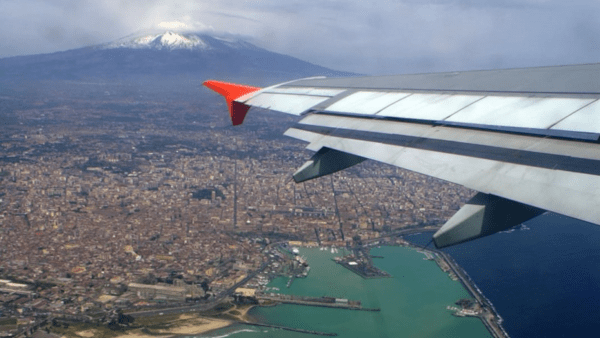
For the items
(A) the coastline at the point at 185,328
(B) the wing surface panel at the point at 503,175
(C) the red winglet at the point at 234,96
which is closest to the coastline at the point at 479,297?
(A) the coastline at the point at 185,328

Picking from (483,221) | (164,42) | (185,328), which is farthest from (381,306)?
(164,42)

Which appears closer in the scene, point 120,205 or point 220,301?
point 220,301

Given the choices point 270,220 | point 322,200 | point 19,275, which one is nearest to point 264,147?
point 322,200

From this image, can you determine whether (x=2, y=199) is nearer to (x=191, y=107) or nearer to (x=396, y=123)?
(x=396, y=123)

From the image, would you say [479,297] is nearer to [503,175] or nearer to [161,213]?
[503,175]

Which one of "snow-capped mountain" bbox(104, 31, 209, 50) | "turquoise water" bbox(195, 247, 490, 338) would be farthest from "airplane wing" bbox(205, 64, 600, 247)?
"snow-capped mountain" bbox(104, 31, 209, 50)
